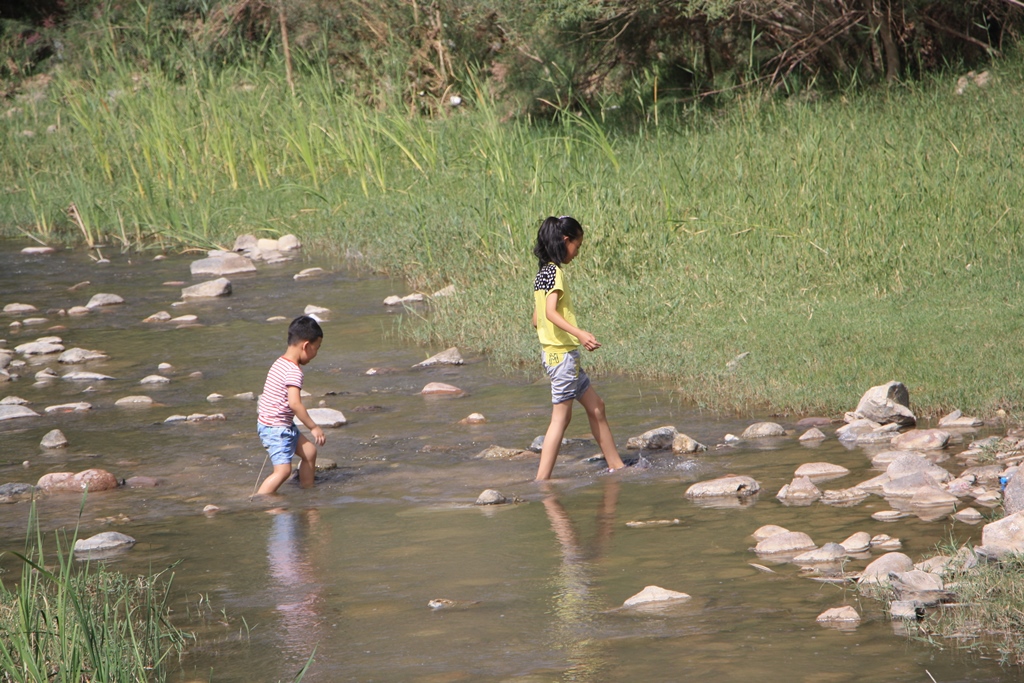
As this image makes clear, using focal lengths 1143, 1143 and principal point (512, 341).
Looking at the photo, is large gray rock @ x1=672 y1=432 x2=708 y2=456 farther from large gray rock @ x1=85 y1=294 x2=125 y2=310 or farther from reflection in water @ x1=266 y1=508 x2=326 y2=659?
large gray rock @ x1=85 y1=294 x2=125 y2=310

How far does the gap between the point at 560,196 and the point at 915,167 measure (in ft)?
10.7

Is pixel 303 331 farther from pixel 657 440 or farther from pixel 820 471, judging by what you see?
pixel 820 471

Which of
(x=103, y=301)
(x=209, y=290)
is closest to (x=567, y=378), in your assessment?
(x=209, y=290)

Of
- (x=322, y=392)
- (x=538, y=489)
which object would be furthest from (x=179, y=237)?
(x=538, y=489)

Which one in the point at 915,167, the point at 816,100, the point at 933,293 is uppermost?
the point at 816,100

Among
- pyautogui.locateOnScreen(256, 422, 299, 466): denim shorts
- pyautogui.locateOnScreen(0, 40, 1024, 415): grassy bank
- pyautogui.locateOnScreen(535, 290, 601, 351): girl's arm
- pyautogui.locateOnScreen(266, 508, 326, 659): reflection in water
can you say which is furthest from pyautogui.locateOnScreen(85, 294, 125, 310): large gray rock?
A: pyautogui.locateOnScreen(535, 290, 601, 351): girl's arm

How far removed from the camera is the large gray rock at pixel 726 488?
5391 mm

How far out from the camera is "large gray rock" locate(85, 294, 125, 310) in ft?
38.2

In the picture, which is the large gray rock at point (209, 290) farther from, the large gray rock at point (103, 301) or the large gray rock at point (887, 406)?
the large gray rock at point (887, 406)

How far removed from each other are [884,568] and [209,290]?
8.90 meters

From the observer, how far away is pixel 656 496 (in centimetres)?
554

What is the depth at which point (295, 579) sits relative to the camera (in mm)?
4699

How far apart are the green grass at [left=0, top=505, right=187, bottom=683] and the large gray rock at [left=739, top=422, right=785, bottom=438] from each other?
346cm

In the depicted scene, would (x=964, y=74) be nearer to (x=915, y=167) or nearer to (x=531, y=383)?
(x=915, y=167)
